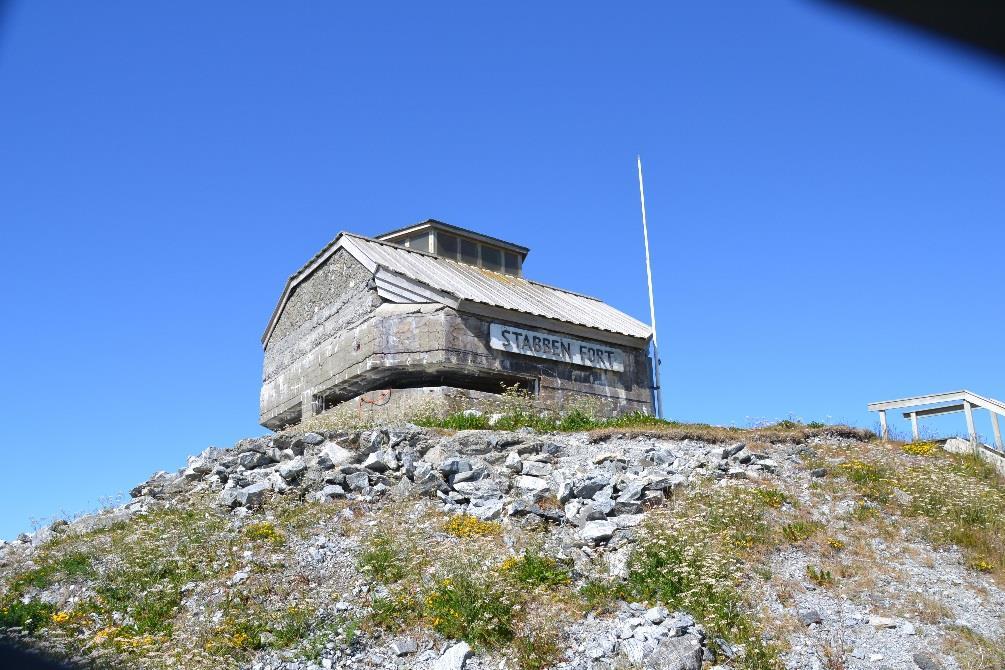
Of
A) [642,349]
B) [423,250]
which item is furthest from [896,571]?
[423,250]

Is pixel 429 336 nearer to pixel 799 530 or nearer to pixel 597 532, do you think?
pixel 597 532

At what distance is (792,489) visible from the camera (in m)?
12.4

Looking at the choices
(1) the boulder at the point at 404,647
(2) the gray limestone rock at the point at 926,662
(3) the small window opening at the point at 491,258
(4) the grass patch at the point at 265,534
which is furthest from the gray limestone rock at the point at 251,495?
(3) the small window opening at the point at 491,258

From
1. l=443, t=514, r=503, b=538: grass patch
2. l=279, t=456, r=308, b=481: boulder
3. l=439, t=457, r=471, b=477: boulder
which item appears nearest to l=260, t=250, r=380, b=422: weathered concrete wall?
l=279, t=456, r=308, b=481: boulder

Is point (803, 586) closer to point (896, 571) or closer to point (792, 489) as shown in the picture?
point (896, 571)

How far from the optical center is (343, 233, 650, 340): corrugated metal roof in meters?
18.8

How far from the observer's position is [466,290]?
18672mm

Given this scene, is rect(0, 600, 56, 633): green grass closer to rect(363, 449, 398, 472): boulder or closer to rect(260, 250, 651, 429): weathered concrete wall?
rect(363, 449, 398, 472): boulder

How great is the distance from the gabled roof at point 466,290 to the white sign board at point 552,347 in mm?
302

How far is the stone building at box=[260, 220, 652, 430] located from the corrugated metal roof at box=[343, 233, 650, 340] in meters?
0.06

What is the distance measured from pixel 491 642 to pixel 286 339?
603 inches

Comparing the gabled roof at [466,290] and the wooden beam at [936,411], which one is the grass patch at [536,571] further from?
the wooden beam at [936,411]

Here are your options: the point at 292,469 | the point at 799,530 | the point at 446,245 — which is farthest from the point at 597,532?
the point at 446,245

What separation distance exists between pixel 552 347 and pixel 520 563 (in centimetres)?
977
